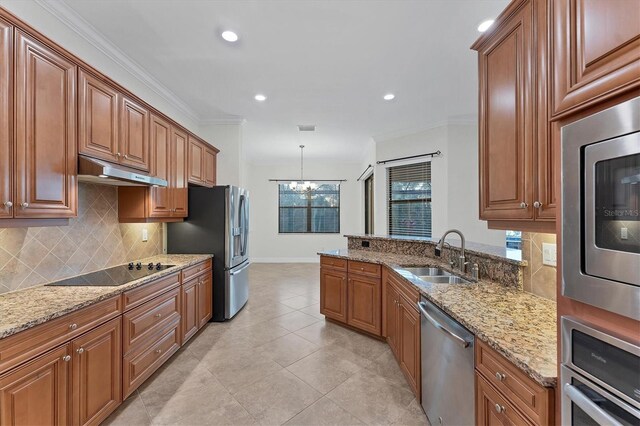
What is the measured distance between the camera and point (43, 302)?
5.23 feet

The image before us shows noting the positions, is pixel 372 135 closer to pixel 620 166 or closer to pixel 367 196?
pixel 367 196

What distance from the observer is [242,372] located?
8.05ft

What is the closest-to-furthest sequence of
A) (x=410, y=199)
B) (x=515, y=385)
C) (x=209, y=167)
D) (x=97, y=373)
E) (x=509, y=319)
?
(x=515, y=385) < (x=509, y=319) < (x=97, y=373) < (x=209, y=167) < (x=410, y=199)

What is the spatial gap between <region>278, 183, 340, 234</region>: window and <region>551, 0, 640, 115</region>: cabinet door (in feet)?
23.1

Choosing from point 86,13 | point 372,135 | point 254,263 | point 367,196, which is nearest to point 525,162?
point 86,13

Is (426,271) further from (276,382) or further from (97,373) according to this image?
(97,373)

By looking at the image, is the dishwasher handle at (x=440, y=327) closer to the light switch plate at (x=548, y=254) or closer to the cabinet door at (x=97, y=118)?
the light switch plate at (x=548, y=254)

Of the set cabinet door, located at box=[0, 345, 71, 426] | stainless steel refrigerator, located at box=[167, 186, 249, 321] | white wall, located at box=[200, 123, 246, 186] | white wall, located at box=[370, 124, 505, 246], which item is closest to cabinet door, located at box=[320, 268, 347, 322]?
stainless steel refrigerator, located at box=[167, 186, 249, 321]

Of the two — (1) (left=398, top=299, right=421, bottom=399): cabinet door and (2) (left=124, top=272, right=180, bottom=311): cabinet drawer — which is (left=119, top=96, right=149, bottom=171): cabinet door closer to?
(2) (left=124, top=272, right=180, bottom=311): cabinet drawer

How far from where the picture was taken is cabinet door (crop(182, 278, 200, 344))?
283cm

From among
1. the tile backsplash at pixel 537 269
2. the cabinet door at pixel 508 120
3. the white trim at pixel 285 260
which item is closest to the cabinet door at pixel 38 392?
the cabinet door at pixel 508 120

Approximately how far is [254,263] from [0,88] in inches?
257

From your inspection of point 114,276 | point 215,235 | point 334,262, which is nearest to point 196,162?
point 215,235

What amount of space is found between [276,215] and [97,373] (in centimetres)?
619
